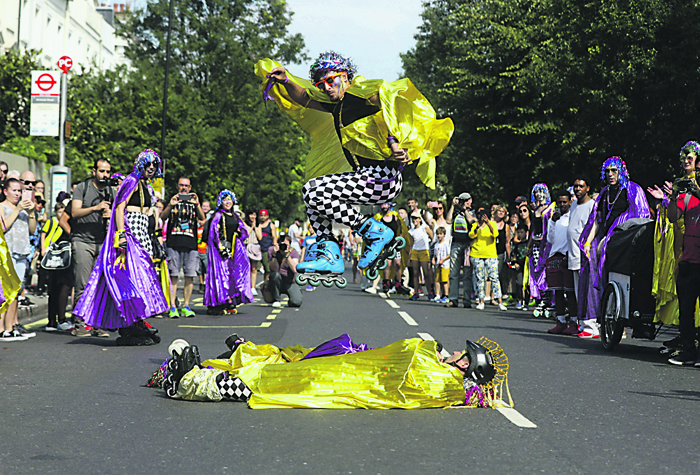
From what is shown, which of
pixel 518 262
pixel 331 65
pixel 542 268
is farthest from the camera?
pixel 518 262

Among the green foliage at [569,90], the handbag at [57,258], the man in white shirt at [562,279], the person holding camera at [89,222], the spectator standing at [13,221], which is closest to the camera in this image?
the spectator standing at [13,221]

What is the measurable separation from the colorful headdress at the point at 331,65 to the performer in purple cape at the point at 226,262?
8.53 m

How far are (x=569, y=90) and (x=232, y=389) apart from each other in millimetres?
20974

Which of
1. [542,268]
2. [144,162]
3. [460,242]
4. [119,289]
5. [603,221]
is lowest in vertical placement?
[119,289]

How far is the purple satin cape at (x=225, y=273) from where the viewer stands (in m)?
14.4

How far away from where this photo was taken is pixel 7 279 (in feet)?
29.5

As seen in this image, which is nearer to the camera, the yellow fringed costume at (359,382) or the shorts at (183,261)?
the yellow fringed costume at (359,382)

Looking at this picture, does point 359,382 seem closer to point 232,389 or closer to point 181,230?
point 232,389

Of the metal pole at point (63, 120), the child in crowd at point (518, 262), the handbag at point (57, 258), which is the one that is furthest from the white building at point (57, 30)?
the handbag at point (57, 258)

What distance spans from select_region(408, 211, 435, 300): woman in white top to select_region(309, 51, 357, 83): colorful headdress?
1338cm

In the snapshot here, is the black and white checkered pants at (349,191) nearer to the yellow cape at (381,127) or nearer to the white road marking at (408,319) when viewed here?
the yellow cape at (381,127)

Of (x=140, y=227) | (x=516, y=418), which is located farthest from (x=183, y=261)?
(x=516, y=418)

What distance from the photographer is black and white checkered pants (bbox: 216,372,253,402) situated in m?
6.34

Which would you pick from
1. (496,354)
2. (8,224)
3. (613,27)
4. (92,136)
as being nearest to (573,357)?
(496,354)
